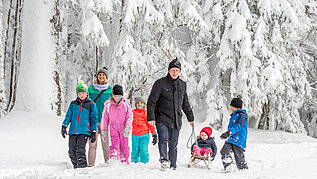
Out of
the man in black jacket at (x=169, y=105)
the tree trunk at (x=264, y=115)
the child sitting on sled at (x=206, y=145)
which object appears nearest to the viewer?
the man in black jacket at (x=169, y=105)

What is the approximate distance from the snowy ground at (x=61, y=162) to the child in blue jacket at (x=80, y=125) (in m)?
0.29

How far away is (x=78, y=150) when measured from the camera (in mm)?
5656

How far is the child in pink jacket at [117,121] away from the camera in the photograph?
19.4ft

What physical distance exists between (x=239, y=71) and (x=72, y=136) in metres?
8.77

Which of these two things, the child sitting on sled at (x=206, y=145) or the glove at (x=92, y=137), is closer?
the glove at (x=92, y=137)

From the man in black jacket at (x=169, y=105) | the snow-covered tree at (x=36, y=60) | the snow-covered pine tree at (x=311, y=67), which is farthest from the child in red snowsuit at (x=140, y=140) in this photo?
the snow-covered pine tree at (x=311, y=67)

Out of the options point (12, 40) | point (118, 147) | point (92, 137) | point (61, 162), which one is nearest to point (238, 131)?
point (118, 147)

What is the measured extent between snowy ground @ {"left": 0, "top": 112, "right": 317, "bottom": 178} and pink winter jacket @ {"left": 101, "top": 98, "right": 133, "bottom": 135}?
2.28 ft

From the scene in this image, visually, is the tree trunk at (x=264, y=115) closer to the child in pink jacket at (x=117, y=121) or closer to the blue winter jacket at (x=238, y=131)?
the blue winter jacket at (x=238, y=131)

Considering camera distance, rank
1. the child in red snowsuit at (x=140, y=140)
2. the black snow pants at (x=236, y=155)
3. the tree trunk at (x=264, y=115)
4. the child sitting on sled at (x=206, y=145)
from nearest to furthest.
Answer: the black snow pants at (x=236, y=155)
the child in red snowsuit at (x=140, y=140)
the child sitting on sled at (x=206, y=145)
the tree trunk at (x=264, y=115)

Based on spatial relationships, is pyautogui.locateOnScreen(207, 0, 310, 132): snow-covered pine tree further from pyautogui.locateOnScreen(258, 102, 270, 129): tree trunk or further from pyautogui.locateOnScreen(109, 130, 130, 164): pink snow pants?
pyautogui.locateOnScreen(109, 130, 130, 164): pink snow pants

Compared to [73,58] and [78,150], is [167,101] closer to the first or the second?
[78,150]

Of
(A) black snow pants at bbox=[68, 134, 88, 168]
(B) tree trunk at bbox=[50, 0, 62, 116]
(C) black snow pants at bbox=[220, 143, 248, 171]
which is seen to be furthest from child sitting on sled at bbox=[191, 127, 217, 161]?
(B) tree trunk at bbox=[50, 0, 62, 116]

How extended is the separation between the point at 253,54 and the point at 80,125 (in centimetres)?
904
